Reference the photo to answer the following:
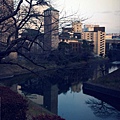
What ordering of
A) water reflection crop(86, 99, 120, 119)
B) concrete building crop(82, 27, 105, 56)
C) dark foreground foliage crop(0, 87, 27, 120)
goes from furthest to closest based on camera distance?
concrete building crop(82, 27, 105, 56) → water reflection crop(86, 99, 120, 119) → dark foreground foliage crop(0, 87, 27, 120)

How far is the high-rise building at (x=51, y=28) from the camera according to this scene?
12.3ft

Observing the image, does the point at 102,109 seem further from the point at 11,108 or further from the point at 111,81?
the point at 11,108

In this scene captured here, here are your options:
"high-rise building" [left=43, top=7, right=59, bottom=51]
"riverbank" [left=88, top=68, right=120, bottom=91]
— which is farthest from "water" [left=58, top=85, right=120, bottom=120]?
"high-rise building" [left=43, top=7, right=59, bottom=51]

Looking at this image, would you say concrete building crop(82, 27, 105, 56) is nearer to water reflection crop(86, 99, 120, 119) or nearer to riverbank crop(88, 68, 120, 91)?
riverbank crop(88, 68, 120, 91)

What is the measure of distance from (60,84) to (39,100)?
459 cm

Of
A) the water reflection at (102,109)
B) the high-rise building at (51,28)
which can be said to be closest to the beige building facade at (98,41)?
the water reflection at (102,109)

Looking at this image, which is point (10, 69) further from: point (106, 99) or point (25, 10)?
point (25, 10)

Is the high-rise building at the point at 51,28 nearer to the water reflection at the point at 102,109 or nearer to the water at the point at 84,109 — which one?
the water at the point at 84,109

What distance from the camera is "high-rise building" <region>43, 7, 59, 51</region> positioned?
12.3ft

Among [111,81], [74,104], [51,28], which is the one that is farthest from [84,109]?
[51,28]

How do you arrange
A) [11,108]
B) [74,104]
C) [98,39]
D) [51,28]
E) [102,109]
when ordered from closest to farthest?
[11,108]
[51,28]
[102,109]
[74,104]
[98,39]

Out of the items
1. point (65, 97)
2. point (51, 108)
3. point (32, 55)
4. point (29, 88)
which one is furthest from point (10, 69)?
point (32, 55)

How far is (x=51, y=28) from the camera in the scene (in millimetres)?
3898

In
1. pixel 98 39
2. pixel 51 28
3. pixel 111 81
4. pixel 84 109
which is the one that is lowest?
pixel 84 109
